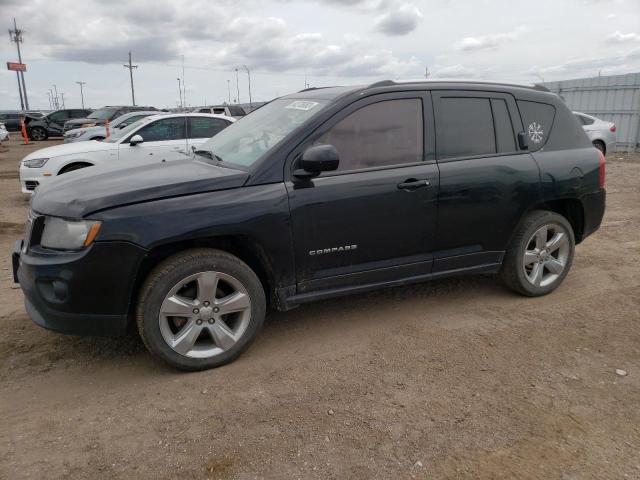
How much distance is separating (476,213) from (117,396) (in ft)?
9.37

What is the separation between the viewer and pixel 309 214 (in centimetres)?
338

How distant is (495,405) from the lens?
2885 millimetres

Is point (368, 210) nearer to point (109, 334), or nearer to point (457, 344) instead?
point (457, 344)

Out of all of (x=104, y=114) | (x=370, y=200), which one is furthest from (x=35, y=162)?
(x=104, y=114)

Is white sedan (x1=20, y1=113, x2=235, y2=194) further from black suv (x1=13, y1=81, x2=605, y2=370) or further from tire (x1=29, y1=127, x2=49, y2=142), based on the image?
tire (x1=29, y1=127, x2=49, y2=142)

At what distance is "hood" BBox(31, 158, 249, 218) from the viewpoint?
3016 mm

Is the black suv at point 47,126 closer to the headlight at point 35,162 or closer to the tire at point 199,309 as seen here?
the headlight at point 35,162

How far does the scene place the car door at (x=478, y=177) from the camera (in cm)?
386

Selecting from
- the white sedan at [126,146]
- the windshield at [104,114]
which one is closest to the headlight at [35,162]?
the white sedan at [126,146]

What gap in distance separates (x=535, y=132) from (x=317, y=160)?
2168mm

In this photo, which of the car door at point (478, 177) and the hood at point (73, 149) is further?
the hood at point (73, 149)

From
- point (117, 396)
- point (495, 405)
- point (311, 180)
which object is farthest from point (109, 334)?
point (495, 405)

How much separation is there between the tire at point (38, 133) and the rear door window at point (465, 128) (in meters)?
28.6

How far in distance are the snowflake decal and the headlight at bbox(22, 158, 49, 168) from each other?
24.7ft
